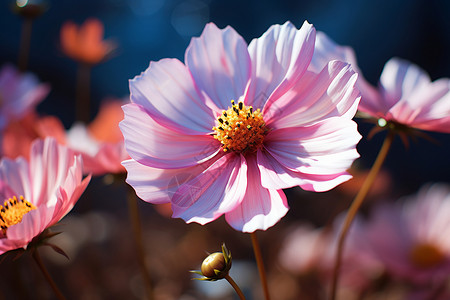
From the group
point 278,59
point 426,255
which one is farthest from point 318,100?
point 426,255

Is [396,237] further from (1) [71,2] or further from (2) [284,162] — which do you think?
(1) [71,2]

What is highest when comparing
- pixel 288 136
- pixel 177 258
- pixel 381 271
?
pixel 288 136

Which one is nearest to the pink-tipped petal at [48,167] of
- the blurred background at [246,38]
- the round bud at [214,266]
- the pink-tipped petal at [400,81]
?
the round bud at [214,266]

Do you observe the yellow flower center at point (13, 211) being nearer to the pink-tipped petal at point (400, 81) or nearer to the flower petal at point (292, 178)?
the flower petal at point (292, 178)

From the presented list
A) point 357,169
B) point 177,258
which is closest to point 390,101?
point 357,169

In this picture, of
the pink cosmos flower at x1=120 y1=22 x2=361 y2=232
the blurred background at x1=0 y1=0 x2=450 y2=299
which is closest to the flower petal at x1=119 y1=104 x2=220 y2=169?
the pink cosmos flower at x1=120 y1=22 x2=361 y2=232

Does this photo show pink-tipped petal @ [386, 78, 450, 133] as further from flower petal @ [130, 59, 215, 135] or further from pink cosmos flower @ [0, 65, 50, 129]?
pink cosmos flower @ [0, 65, 50, 129]
